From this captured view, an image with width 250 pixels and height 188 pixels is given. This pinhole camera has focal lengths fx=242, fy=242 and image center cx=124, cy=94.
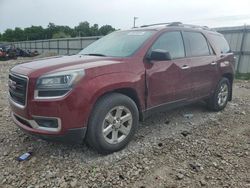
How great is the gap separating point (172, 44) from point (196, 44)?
2.52 feet

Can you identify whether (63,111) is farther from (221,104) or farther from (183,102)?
(221,104)

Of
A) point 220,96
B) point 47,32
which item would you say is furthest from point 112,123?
point 47,32

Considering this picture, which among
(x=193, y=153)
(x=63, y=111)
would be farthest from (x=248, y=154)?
(x=63, y=111)

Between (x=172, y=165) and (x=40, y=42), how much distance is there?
36338 millimetres

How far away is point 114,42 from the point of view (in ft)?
14.2

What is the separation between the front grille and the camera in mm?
3061

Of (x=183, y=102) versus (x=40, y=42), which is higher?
(x=40, y=42)

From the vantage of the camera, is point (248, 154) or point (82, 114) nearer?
point (82, 114)

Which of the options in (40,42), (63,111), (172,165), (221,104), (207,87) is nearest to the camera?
(63,111)

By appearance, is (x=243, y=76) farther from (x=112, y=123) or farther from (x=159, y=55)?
(x=112, y=123)

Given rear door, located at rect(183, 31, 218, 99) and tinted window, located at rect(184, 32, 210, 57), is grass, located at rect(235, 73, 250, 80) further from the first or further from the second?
tinted window, located at rect(184, 32, 210, 57)

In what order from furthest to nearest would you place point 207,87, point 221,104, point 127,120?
point 221,104 < point 207,87 < point 127,120

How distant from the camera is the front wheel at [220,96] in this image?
5.37 m

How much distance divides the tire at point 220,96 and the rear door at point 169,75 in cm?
110
